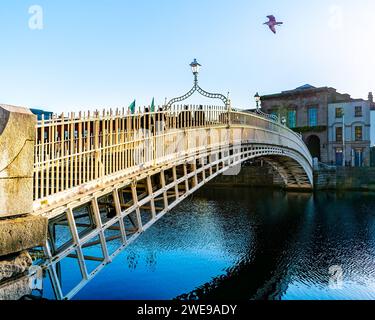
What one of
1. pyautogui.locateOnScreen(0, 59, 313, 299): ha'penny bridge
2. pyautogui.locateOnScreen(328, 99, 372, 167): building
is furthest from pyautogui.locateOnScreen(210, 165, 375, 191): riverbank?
pyautogui.locateOnScreen(0, 59, 313, 299): ha'penny bridge

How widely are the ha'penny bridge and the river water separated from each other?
4.94 ft

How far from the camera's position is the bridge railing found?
20.7ft

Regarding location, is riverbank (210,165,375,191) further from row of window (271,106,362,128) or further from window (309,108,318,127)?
window (309,108,318,127)

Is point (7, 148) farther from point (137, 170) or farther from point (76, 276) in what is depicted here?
point (76, 276)

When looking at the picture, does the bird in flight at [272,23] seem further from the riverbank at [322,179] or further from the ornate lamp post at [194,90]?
the riverbank at [322,179]

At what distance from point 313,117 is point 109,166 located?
4629 centimetres

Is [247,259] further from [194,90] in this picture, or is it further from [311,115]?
[311,115]

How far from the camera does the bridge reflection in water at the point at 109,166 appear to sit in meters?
6.43

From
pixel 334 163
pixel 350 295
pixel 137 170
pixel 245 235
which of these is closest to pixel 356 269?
pixel 350 295

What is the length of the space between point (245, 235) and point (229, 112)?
6.41 meters

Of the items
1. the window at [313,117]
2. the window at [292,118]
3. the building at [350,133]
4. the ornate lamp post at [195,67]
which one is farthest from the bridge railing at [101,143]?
the window at [292,118]

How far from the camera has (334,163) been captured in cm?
4731

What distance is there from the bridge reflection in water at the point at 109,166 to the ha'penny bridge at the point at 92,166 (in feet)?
0.07

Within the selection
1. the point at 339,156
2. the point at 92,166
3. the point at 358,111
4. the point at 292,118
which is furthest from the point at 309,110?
the point at 92,166
